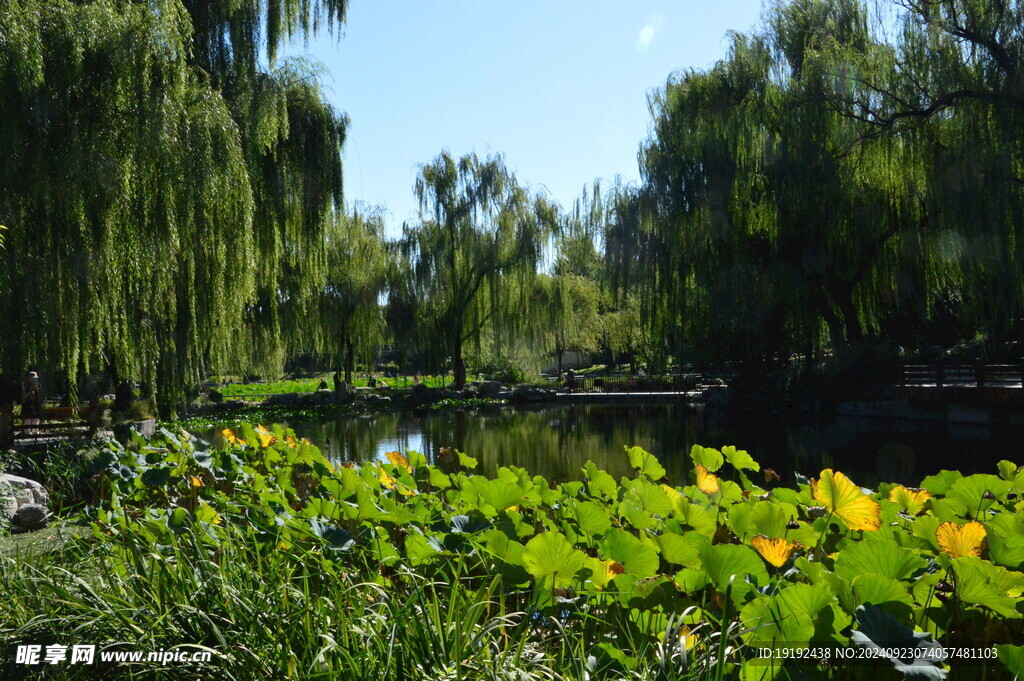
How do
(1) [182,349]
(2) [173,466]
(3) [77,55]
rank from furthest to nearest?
1. (1) [182,349]
2. (3) [77,55]
3. (2) [173,466]

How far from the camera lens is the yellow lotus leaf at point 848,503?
2207mm

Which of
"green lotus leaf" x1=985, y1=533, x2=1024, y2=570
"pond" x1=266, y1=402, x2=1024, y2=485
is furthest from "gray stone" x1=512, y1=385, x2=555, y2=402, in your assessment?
"green lotus leaf" x1=985, y1=533, x2=1024, y2=570

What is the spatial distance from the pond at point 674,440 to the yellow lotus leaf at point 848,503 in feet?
21.1

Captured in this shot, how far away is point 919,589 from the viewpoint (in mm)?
1708

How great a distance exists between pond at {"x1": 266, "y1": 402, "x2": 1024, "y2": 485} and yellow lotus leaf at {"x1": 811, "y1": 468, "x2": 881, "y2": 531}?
6420mm

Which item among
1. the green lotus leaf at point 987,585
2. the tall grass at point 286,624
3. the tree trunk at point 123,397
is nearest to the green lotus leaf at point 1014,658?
the green lotus leaf at point 987,585

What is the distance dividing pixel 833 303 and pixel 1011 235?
20.2 ft

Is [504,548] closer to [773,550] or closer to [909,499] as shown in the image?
[773,550]

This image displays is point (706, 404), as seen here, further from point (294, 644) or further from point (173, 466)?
point (294, 644)

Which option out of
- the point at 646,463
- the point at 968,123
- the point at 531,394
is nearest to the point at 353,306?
the point at 531,394

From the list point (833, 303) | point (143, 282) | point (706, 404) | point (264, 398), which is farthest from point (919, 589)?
point (264, 398)

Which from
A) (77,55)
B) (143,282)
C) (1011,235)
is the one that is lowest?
(143,282)

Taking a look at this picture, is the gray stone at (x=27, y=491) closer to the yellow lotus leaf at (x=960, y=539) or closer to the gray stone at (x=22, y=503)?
the gray stone at (x=22, y=503)

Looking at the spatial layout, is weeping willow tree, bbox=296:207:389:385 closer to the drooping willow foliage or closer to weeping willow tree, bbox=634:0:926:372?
the drooping willow foliage
